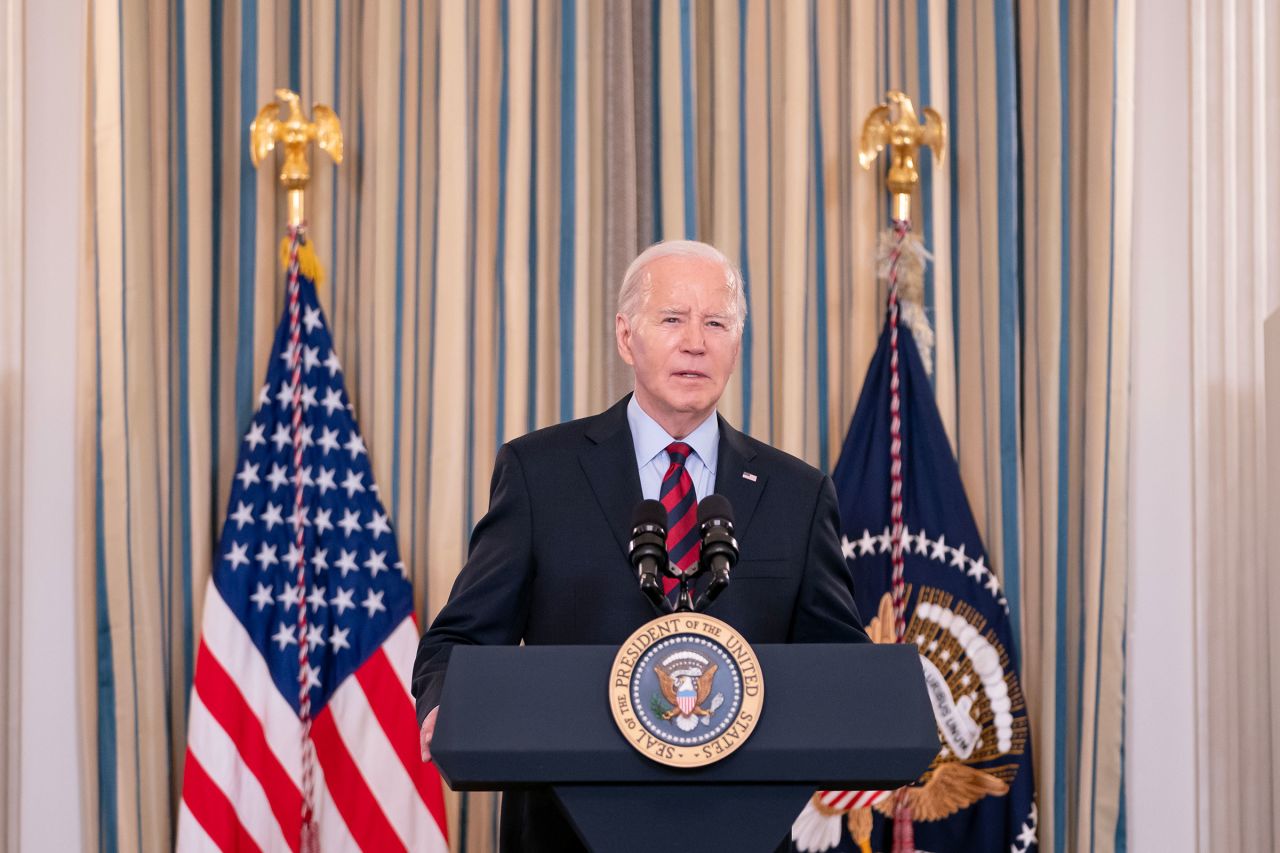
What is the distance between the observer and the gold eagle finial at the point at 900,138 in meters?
4.11

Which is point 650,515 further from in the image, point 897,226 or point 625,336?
point 897,226

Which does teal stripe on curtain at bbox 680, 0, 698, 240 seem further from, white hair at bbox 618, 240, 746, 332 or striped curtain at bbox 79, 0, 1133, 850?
white hair at bbox 618, 240, 746, 332

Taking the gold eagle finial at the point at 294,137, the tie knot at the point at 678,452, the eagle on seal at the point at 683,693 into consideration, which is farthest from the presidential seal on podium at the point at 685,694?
the gold eagle finial at the point at 294,137

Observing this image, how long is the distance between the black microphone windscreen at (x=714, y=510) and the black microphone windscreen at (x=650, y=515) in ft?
0.18

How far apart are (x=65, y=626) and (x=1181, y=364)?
3161 mm

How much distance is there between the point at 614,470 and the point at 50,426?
7.26 ft

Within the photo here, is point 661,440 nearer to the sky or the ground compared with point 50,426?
nearer to the ground

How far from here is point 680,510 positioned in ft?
8.04

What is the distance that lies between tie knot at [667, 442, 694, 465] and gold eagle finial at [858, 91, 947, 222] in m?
1.89

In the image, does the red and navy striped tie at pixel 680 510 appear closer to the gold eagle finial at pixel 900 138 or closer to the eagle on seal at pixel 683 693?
the eagle on seal at pixel 683 693

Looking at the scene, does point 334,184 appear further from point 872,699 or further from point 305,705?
point 872,699

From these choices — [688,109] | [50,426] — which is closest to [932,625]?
[688,109]

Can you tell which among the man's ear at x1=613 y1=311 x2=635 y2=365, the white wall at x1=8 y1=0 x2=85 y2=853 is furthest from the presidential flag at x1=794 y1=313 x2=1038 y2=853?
the white wall at x1=8 y1=0 x2=85 y2=853

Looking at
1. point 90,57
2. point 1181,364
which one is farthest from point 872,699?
point 90,57
